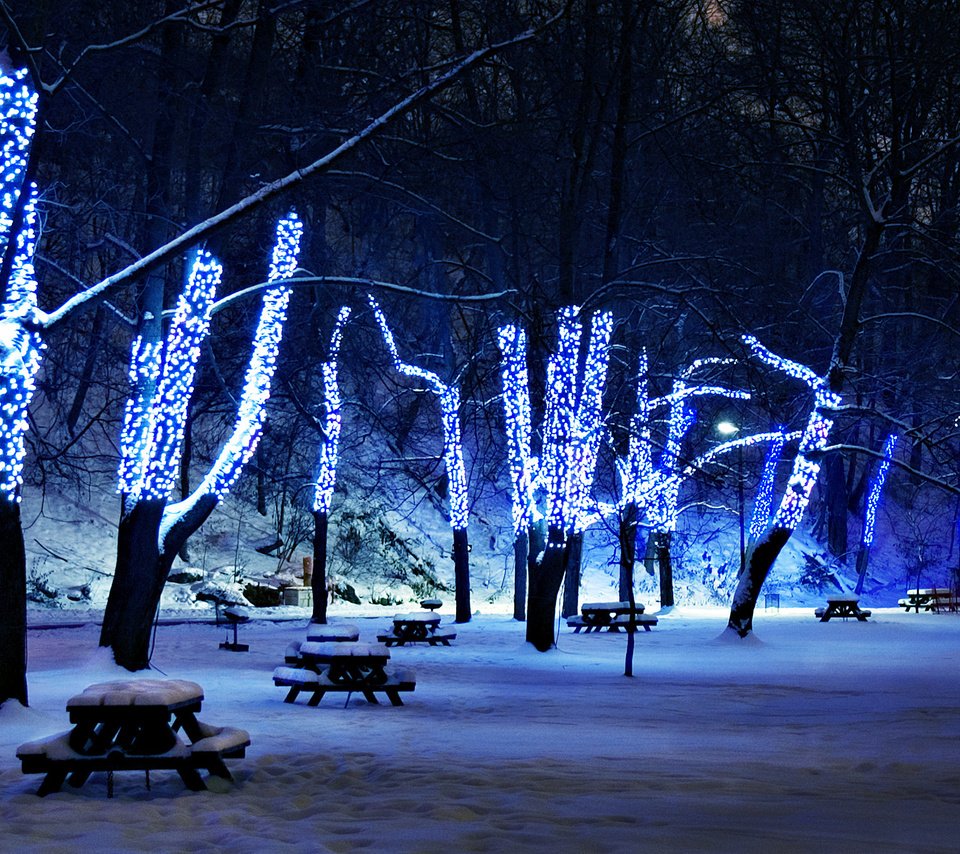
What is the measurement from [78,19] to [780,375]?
22895 millimetres

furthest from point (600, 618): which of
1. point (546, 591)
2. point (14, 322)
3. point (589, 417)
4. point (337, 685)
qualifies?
point (14, 322)

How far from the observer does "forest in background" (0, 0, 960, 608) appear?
13633mm

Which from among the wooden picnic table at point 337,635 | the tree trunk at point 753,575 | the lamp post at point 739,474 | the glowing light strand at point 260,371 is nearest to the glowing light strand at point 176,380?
the glowing light strand at point 260,371

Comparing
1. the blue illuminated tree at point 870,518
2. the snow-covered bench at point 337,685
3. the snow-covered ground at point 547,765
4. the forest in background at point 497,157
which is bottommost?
the snow-covered ground at point 547,765

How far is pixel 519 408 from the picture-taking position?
22.3 m

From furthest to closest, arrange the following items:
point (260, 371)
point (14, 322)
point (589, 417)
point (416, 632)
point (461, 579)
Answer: point (461, 579), point (416, 632), point (589, 417), point (260, 371), point (14, 322)

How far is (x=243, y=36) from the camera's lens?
17.8 metres

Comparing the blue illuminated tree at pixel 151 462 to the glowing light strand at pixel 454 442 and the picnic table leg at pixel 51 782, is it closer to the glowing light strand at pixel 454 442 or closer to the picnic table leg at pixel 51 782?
the picnic table leg at pixel 51 782

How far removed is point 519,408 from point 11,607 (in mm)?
12557

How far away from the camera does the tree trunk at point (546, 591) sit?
20125 millimetres

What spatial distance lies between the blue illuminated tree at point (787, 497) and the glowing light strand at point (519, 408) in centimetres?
431

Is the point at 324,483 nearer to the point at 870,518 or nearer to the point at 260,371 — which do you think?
the point at 260,371

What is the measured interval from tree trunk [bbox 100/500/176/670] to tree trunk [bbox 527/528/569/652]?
276 inches

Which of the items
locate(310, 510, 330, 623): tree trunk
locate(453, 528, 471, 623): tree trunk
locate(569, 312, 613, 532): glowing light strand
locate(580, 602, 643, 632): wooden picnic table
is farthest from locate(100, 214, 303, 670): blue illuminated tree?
locate(453, 528, 471, 623): tree trunk
